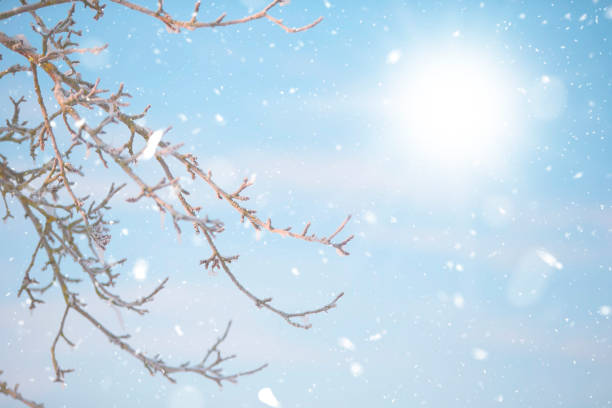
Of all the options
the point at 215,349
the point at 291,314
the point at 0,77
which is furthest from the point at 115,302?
the point at 0,77

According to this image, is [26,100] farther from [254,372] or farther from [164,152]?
[254,372]

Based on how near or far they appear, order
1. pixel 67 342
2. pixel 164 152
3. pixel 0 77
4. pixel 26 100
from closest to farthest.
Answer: pixel 164 152, pixel 67 342, pixel 0 77, pixel 26 100

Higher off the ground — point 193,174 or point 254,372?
point 193,174

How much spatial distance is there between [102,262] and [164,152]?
0.82m

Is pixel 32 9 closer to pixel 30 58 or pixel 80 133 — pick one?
pixel 30 58

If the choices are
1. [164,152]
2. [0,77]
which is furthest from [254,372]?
[0,77]

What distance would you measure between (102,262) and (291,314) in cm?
119

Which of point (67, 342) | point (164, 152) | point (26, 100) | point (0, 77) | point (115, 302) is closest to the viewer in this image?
point (164, 152)

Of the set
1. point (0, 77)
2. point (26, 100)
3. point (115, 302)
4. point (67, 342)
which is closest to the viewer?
point (115, 302)

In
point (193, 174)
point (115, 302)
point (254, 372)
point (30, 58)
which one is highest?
point (30, 58)

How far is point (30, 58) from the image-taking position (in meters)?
3.31

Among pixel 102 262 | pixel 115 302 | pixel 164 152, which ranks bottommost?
pixel 115 302

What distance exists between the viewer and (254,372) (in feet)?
9.46

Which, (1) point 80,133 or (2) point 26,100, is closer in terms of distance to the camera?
(1) point 80,133
